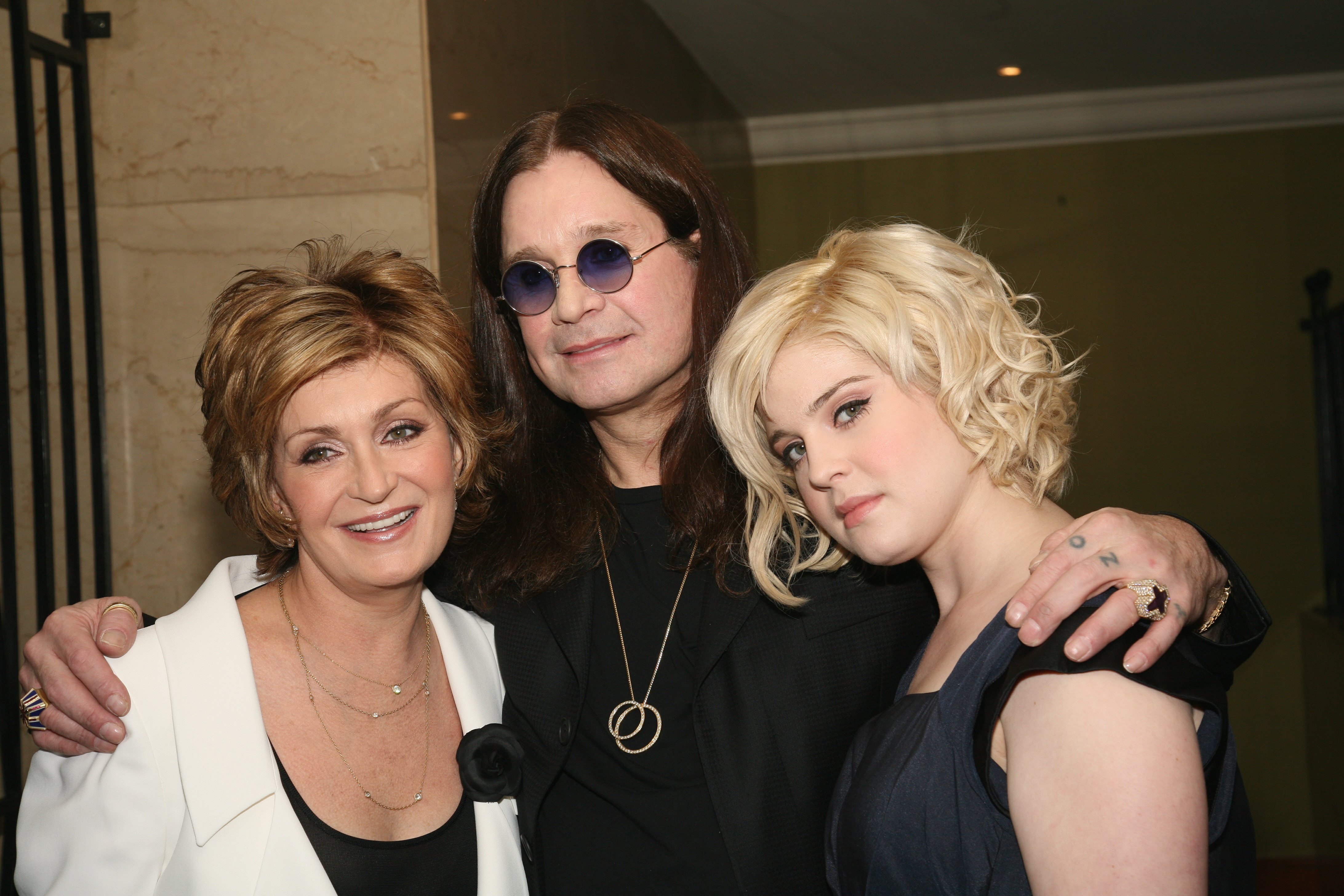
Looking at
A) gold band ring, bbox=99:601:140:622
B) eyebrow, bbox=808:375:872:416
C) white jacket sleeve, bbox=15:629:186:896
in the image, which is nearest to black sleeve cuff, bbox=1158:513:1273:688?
eyebrow, bbox=808:375:872:416

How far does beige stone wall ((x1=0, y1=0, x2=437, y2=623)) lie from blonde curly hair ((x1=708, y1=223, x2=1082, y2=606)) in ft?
4.39

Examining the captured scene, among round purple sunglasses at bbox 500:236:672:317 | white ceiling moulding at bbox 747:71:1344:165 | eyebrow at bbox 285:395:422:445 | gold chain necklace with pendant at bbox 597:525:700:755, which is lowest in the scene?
gold chain necklace with pendant at bbox 597:525:700:755

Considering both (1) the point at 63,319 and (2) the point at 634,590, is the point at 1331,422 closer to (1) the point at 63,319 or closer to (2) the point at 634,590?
(2) the point at 634,590

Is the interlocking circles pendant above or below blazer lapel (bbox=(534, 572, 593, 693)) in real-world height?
below

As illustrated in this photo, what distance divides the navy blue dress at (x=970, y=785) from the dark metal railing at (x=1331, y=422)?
4.67 meters

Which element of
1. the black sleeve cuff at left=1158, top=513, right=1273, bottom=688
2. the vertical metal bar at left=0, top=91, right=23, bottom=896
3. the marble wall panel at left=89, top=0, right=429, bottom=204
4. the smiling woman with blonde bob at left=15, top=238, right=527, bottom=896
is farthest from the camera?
the marble wall panel at left=89, top=0, right=429, bottom=204

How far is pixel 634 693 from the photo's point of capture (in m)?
1.91

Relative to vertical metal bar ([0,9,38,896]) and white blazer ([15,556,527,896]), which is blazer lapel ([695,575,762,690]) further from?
vertical metal bar ([0,9,38,896])

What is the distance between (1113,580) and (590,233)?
3.65 ft

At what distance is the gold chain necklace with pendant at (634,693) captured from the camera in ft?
6.08

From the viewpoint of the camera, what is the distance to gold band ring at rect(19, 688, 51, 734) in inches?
64.1

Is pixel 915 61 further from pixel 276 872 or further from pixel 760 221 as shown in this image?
pixel 276 872

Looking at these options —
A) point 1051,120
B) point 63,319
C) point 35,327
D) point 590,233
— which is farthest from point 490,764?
point 1051,120

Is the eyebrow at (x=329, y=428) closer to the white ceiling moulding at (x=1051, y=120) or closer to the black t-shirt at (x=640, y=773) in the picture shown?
the black t-shirt at (x=640, y=773)
